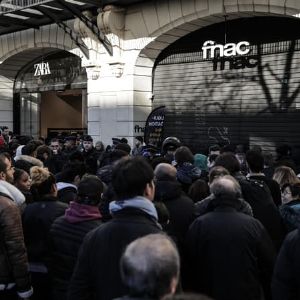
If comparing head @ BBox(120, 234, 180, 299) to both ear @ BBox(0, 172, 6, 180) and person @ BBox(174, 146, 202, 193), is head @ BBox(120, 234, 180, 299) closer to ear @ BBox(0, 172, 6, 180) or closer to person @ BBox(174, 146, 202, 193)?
ear @ BBox(0, 172, 6, 180)

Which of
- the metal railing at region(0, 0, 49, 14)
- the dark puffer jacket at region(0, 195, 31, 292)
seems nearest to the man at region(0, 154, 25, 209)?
the dark puffer jacket at region(0, 195, 31, 292)

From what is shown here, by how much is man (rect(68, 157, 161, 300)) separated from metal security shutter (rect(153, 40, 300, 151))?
951 cm

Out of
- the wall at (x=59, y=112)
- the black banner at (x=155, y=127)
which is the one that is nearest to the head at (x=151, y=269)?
the black banner at (x=155, y=127)

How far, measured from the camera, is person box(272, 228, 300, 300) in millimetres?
3016

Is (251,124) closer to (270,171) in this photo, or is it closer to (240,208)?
(270,171)

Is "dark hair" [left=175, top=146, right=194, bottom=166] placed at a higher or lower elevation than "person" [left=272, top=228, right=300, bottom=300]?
higher

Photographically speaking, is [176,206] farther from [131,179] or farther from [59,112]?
[59,112]

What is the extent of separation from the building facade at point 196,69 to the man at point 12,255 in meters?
8.74

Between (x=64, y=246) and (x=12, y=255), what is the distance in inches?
20.0

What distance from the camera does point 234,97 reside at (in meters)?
12.9

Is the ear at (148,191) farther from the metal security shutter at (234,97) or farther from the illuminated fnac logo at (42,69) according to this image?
the illuminated fnac logo at (42,69)

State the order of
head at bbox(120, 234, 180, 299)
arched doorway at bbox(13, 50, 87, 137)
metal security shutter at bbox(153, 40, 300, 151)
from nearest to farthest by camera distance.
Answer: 1. head at bbox(120, 234, 180, 299)
2. metal security shutter at bbox(153, 40, 300, 151)
3. arched doorway at bbox(13, 50, 87, 137)

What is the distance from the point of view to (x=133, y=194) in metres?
2.91

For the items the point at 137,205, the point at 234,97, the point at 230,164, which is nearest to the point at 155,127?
the point at 234,97
